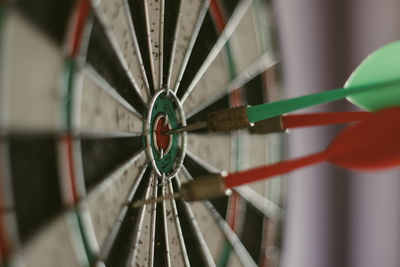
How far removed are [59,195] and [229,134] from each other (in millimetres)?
351

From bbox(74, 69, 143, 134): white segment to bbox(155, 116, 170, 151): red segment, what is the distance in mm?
36

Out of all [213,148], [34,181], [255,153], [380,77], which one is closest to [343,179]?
[255,153]

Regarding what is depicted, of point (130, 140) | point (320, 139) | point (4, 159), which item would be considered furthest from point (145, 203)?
point (320, 139)

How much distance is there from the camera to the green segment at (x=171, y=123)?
560 mm

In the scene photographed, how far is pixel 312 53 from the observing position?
3.45 ft

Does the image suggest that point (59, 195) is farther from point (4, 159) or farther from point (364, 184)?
point (364, 184)

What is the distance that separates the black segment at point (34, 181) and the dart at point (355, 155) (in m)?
0.13

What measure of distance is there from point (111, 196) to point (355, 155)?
240 millimetres

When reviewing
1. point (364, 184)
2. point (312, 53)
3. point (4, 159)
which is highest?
point (312, 53)

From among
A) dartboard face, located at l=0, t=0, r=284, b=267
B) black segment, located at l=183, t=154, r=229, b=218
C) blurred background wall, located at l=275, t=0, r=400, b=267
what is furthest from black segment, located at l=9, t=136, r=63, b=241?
blurred background wall, located at l=275, t=0, r=400, b=267

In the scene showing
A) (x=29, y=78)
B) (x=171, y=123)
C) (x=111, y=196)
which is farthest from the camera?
(x=171, y=123)

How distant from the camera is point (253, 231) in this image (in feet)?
2.48

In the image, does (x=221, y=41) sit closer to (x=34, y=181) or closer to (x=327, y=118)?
(x=327, y=118)

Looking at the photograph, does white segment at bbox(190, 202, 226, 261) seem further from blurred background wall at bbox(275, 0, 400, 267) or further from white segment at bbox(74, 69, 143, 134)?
blurred background wall at bbox(275, 0, 400, 267)
